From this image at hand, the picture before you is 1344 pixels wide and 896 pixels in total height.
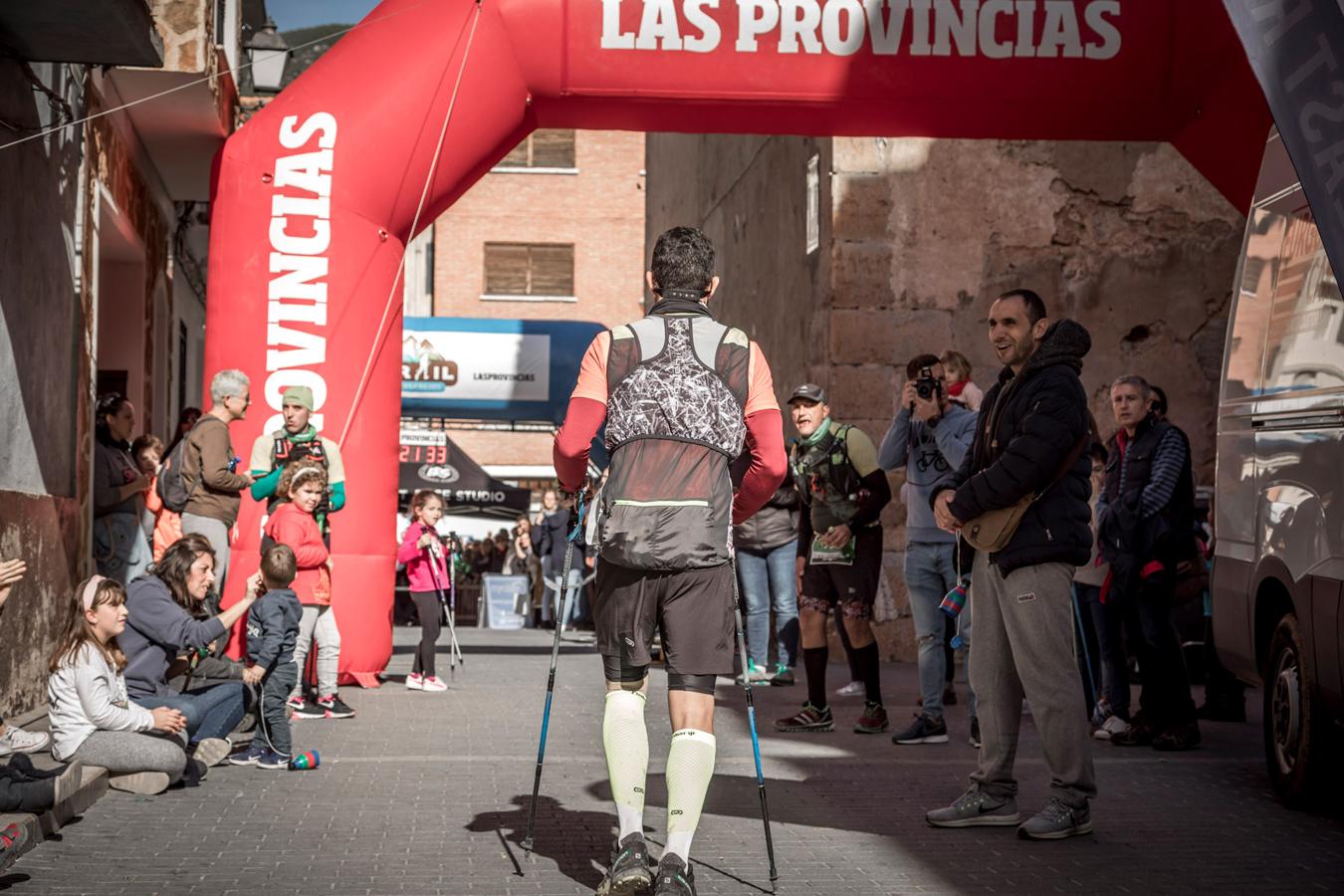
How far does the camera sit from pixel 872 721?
901 centimetres

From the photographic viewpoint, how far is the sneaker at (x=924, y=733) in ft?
27.9

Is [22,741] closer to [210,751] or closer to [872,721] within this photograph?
[210,751]

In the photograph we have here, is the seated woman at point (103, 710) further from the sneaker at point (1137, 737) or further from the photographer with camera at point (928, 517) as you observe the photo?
the sneaker at point (1137, 737)

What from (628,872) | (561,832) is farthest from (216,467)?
(628,872)

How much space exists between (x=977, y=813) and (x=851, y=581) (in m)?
2.84

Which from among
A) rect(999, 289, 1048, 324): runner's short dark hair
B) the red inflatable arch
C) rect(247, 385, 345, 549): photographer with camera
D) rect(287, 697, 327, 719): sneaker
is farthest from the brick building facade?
rect(999, 289, 1048, 324): runner's short dark hair

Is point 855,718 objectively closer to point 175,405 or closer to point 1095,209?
point 1095,209

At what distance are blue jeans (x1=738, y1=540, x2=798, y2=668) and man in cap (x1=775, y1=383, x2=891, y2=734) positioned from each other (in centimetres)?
306

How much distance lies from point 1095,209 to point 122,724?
402 inches

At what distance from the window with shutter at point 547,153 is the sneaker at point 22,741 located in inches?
1510

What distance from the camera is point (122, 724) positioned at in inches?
265

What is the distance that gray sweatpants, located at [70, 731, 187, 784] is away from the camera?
6672mm

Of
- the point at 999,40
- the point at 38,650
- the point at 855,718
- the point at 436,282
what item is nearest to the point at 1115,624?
the point at 855,718

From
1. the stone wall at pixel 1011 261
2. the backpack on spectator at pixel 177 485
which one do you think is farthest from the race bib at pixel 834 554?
the stone wall at pixel 1011 261
